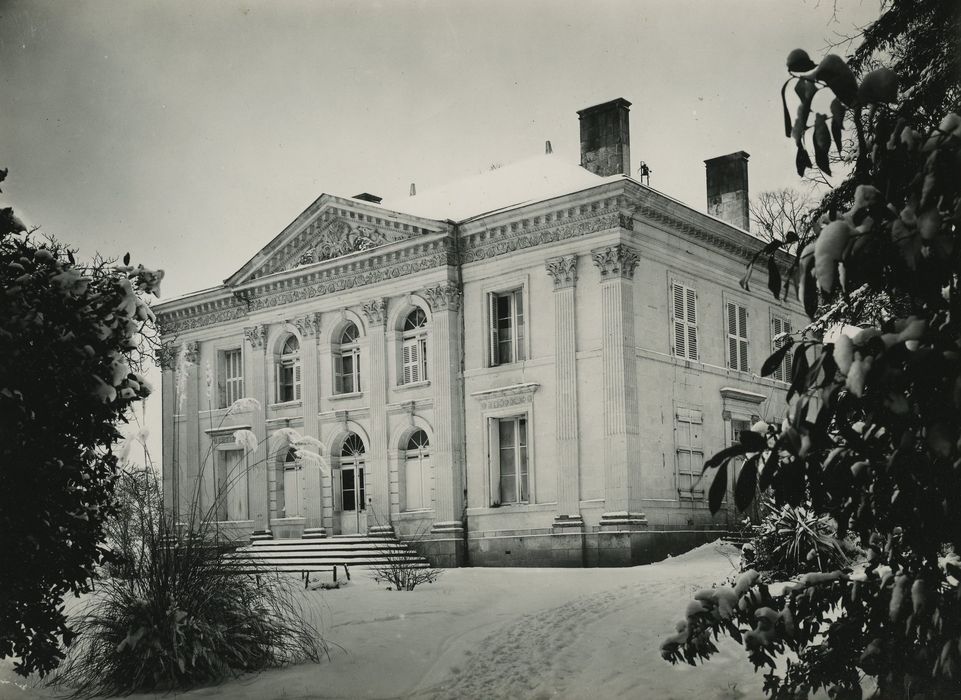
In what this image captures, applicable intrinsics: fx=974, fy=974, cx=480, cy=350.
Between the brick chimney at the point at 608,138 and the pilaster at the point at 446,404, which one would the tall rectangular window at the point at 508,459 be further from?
the brick chimney at the point at 608,138

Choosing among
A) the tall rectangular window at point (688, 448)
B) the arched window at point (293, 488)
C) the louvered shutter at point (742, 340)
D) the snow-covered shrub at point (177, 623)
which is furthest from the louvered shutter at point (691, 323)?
the snow-covered shrub at point (177, 623)

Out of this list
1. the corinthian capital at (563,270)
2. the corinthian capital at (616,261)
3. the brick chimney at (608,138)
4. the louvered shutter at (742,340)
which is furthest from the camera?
the brick chimney at (608,138)

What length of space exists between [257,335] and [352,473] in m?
3.42

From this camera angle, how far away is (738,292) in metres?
18.4

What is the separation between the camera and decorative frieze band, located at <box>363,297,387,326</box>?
62.0 feet

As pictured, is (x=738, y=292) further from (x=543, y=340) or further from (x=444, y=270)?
(x=444, y=270)

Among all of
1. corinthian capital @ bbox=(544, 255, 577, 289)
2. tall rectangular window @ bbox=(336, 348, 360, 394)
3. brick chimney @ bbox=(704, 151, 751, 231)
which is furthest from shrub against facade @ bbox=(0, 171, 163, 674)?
brick chimney @ bbox=(704, 151, 751, 231)

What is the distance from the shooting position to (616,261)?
650 inches

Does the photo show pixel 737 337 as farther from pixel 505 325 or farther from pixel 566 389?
pixel 505 325

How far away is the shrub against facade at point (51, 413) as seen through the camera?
6.09 m

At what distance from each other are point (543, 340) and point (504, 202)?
2977 millimetres

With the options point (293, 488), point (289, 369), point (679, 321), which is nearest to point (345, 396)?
point (289, 369)

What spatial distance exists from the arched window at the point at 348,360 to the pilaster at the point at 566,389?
4475 millimetres

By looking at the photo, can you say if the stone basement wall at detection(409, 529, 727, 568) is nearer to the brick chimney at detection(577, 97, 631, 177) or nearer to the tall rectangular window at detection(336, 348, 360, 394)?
the tall rectangular window at detection(336, 348, 360, 394)
